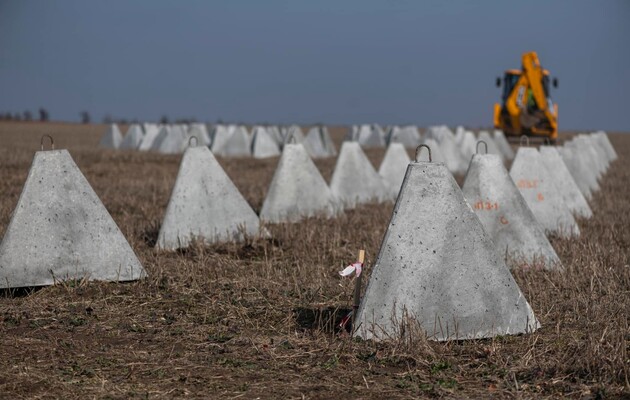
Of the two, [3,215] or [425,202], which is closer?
[425,202]

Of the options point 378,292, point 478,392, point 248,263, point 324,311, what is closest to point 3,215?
point 248,263

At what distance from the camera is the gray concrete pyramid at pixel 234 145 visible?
90.3 feet

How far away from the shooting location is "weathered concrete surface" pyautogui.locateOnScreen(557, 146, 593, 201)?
600 inches

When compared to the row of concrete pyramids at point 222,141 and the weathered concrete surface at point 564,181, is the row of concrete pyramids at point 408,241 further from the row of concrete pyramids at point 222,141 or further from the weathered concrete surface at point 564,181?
the row of concrete pyramids at point 222,141

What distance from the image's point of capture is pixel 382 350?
5.09 meters

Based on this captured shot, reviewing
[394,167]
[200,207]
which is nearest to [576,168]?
[394,167]

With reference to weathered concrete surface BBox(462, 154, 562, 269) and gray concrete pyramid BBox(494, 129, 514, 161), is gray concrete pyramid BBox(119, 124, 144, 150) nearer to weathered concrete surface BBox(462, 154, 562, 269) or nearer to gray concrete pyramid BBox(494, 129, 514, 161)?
gray concrete pyramid BBox(494, 129, 514, 161)

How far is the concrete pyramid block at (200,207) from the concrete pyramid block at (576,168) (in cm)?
766

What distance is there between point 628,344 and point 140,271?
3.60m

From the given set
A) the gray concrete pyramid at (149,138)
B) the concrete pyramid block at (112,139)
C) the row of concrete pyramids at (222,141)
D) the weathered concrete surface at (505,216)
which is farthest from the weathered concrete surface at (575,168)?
the concrete pyramid block at (112,139)

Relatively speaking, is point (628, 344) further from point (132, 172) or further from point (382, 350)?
point (132, 172)

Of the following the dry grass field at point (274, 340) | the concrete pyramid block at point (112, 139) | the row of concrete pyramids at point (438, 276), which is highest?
the concrete pyramid block at point (112, 139)

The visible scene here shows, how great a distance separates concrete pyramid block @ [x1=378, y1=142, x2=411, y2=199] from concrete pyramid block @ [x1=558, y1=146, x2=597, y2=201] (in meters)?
2.55

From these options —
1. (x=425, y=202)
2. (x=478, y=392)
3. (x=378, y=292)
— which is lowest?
(x=478, y=392)
